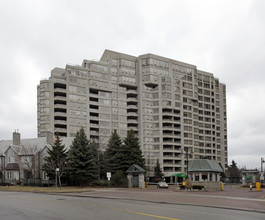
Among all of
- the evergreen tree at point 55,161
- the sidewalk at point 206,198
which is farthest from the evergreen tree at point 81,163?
the sidewalk at point 206,198

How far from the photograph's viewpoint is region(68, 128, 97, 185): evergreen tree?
5191 centimetres

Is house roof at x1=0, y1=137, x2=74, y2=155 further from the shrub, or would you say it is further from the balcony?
the balcony

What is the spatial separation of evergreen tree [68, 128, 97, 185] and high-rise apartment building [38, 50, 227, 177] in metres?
44.5

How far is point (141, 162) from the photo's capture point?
210ft

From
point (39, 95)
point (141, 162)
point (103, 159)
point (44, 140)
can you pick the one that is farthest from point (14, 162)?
point (39, 95)

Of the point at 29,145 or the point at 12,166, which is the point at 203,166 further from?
the point at 12,166

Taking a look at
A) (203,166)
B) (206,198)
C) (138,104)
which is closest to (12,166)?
(203,166)

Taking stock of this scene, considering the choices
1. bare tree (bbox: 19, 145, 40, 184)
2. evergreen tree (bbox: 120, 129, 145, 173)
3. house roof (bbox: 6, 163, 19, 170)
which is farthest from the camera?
house roof (bbox: 6, 163, 19, 170)

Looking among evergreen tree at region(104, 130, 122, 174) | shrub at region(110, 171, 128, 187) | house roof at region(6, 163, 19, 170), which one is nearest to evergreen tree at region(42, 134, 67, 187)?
shrub at region(110, 171, 128, 187)

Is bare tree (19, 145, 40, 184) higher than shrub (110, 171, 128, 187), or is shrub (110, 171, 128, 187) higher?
bare tree (19, 145, 40, 184)

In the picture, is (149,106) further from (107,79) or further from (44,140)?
(44,140)

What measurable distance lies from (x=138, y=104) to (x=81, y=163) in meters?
62.7

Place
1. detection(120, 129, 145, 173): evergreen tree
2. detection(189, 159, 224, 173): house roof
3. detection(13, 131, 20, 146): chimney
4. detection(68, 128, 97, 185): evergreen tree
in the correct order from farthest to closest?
detection(13, 131, 20, 146): chimney
detection(120, 129, 145, 173): evergreen tree
detection(68, 128, 97, 185): evergreen tree
detection(189, 159, 224, 173): house roof

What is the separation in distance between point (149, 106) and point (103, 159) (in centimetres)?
5395
